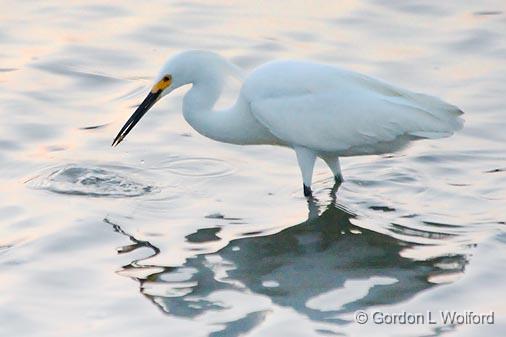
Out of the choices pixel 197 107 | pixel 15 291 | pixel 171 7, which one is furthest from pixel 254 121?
pixel 171 7

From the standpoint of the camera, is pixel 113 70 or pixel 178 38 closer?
pixel 113 70

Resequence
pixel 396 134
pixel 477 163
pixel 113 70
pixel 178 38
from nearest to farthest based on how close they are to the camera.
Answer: pixel 396 134 < pixel 477 163 < pixel 113 70 < pixel 178 38

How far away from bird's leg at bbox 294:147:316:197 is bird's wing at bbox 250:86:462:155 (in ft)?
0.24

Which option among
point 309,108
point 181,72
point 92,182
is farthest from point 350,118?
point 92,182

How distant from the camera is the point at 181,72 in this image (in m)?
8.88

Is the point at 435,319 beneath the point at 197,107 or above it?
beneath

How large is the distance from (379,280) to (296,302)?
2.19ft

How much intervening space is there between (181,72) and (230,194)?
96 cm

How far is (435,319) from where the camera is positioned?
7.04m

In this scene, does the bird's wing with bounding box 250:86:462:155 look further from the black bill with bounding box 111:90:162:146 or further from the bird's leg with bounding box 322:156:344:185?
the black bill with bounding box 111:90:162:146

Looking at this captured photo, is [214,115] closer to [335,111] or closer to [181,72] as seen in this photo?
[181,72]

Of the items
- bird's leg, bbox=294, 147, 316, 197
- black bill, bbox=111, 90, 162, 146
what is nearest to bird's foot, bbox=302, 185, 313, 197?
bird's leg, bbox=294, 147, 316, 197

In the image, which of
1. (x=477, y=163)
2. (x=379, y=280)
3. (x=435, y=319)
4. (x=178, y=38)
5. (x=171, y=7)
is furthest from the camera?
(x=171, y=7)

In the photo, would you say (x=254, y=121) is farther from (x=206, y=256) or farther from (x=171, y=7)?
(x=171, y=7)
